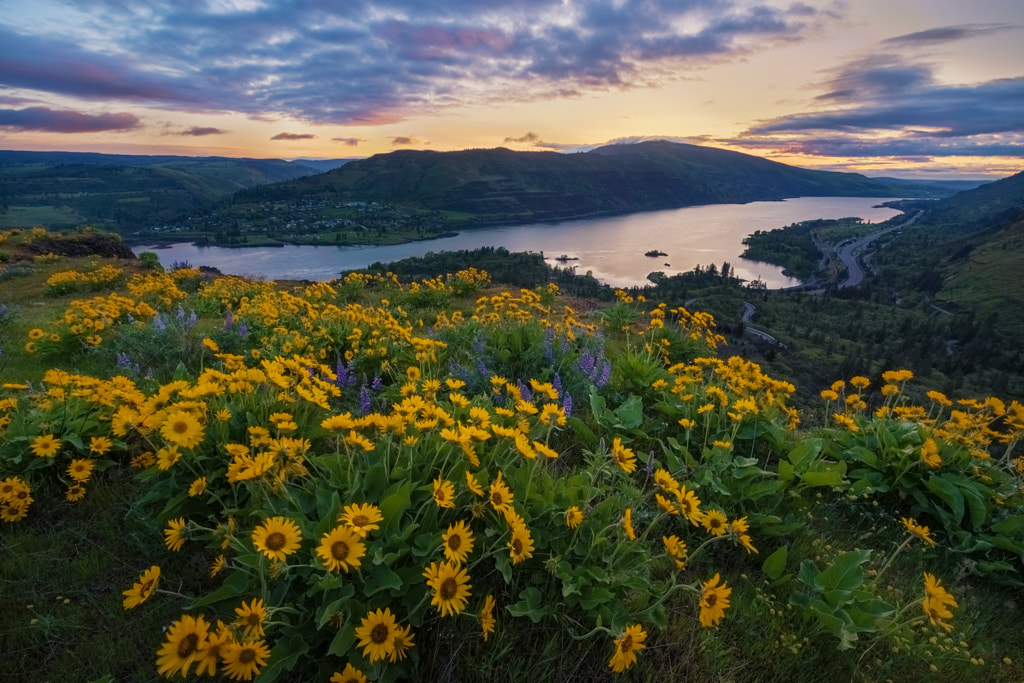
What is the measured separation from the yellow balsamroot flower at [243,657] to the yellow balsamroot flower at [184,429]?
3.50ft

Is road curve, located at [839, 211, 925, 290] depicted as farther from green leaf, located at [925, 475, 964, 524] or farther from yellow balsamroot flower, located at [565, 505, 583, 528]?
yellow balsamroot flower, located at [565, 505, 583, 528]

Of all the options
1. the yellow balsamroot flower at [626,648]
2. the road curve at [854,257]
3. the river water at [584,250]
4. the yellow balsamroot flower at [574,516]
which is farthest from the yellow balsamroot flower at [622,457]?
the road curve at [854,257]

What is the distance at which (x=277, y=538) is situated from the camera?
166cm

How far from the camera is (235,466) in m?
→ 2.01

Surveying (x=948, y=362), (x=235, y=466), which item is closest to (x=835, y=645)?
(x=235, y=466)

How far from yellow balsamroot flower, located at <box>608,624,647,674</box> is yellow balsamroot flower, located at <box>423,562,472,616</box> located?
0.63 metres

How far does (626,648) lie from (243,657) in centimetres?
140

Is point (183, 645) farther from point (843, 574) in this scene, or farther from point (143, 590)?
point (843, 574)

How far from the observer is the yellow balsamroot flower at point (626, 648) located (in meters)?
1.78

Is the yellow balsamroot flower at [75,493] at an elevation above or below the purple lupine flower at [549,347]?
below

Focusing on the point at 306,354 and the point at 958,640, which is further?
the point at 306,354

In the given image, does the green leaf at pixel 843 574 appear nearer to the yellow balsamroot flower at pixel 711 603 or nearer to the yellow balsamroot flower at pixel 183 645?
the yellow balsamroot flower at pixel 711 603

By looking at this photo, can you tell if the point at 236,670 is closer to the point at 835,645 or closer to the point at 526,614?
the point at 526,614

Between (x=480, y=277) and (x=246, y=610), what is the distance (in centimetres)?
1210
